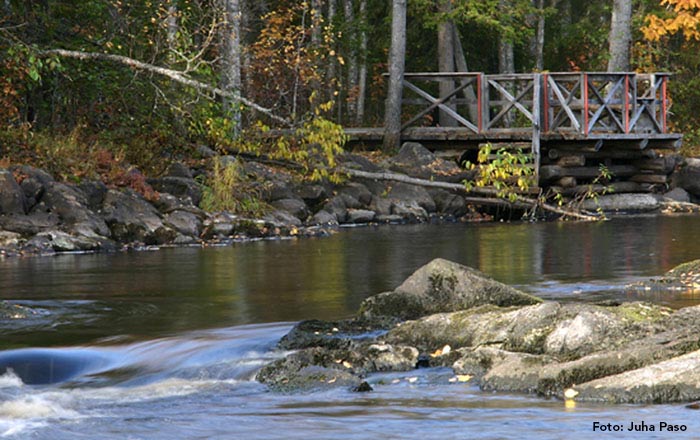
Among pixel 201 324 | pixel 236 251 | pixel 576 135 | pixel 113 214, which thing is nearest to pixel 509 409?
pixel 201 324

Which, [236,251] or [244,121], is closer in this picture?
[236,251]

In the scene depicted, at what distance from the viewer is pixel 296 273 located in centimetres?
1382

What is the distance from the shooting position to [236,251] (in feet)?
55.3

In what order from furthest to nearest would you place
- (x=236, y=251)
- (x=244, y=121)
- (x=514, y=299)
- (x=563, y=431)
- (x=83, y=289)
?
(x=244, y=121) → (x=236, y=251) → (x=83, y=289) → (x=514, y=299) → (x=563, y=431)

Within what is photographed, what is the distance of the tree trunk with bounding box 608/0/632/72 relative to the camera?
26.5 m

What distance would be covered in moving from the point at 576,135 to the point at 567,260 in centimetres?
928

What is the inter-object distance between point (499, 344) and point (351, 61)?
958 inches

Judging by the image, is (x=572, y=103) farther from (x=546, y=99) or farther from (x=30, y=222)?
(x=30, y=222)

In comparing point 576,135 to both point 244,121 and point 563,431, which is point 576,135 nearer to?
point 244,121

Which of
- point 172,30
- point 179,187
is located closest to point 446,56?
point 172,30

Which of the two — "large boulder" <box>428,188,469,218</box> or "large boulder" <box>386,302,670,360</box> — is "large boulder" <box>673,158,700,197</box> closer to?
"large boulder" <box>428,188,469,218</box>

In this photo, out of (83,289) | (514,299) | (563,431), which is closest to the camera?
(563,431)

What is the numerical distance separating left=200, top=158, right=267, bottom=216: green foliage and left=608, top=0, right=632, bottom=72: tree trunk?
10.2 metres

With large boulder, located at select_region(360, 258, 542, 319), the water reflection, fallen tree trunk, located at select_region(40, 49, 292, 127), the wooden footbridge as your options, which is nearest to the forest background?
fallen tree trunk, located at select_region(40, 49, 292, 127)
